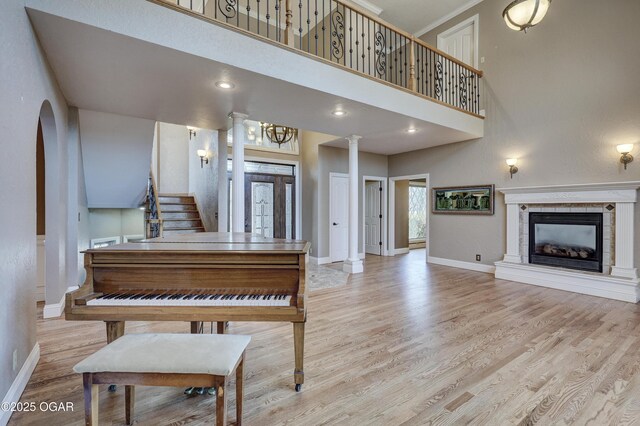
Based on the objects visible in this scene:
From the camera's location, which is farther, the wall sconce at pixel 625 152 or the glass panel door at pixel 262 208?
the glass panel door at pixel 262 208

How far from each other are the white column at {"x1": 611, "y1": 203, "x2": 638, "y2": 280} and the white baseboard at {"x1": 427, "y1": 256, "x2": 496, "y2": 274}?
171 centimetres

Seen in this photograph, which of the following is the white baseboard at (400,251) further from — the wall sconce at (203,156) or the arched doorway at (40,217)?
the arched doorway at (40,217)

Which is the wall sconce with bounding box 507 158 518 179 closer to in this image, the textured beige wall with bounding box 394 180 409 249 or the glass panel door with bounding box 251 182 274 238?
the textured beige wall with bounding box 394 180 409 249

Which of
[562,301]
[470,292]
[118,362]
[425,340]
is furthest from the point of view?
[470,292]

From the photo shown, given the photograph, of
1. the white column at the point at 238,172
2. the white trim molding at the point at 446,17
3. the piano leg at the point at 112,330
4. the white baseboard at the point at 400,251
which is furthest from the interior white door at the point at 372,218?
the piano leg at the point at 112,330

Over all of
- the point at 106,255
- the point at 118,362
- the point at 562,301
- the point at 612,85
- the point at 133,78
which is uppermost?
the point at 612,85

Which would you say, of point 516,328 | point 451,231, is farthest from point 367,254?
point 516,328

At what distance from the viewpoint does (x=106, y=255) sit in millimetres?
1760

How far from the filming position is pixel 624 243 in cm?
410

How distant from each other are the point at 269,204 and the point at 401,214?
11.8 ft

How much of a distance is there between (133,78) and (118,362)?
2852 millimetres

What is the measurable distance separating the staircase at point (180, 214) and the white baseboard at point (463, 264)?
536cm

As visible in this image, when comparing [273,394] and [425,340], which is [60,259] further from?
[425,340]

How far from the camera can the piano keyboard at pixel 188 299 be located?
1664 mm
